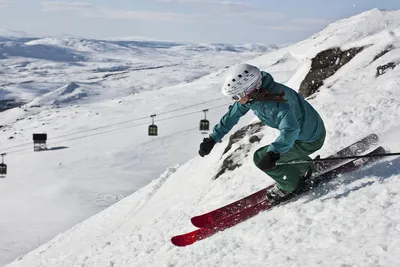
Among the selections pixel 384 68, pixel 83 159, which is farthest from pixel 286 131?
pixel 83 159

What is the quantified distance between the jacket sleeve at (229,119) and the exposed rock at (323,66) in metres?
9.25

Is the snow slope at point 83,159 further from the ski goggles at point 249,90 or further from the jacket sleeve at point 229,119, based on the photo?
the ski goggles at point 249,90

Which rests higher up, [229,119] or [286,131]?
[286,131]

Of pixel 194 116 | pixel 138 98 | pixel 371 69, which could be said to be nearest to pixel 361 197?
pixel 371 69

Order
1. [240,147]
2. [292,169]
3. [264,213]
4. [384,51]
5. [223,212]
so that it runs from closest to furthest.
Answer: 1. [292,169]
2. [264,213]
3. [223,212]
4. [240,147]
5. [384,51]

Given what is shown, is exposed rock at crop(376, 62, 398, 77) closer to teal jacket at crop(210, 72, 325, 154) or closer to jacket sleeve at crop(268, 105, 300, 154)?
teal jacket at crop(210, 72, 325, 154)

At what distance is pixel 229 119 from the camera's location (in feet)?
22.4

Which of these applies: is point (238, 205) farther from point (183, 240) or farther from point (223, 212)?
point (183, 240)

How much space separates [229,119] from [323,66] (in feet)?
34.7

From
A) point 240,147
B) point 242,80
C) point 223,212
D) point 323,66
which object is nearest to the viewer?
point 242,80

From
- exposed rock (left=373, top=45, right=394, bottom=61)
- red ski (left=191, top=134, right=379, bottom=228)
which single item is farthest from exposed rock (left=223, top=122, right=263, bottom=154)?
red ski (left=191, top=134, right=379, bottom=228)

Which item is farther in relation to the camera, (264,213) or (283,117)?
(264,213)

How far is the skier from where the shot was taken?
5.64 m

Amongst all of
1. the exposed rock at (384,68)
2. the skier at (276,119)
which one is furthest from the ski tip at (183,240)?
the exposed rock at (384,68)
